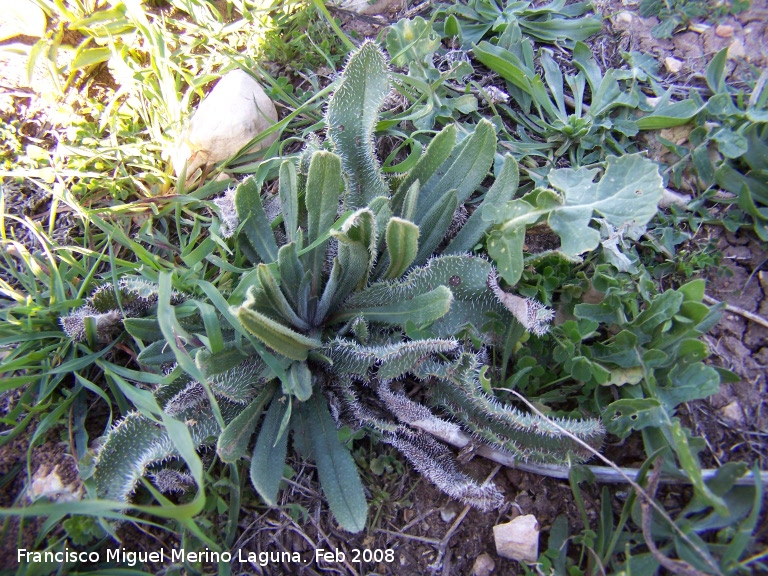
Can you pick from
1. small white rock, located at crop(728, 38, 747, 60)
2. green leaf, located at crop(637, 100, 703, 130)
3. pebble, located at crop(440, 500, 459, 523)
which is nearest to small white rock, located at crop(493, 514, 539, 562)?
pebble, located at crop(440, 500, 459, 523)

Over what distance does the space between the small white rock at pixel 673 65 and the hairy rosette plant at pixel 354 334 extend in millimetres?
1089

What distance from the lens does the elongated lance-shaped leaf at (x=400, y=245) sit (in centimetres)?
147

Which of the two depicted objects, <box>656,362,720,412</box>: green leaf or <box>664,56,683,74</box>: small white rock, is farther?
<box>664,56,683,74</box>: small white rock

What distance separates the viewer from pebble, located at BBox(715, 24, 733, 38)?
220cm

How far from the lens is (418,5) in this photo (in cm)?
247

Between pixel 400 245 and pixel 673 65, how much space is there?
1.65 m

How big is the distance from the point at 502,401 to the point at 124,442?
1.25 meters

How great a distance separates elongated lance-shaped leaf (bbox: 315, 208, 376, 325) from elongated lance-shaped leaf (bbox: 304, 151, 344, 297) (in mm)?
92

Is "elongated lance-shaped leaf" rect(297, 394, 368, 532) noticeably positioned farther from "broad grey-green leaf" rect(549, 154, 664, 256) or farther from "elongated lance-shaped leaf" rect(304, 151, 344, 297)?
"broad grey-green leaf" rect(549, 154, 664, 256)

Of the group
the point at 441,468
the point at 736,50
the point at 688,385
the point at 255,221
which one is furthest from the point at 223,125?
the point at 736,50

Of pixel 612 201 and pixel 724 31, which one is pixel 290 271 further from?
pixel 724 31

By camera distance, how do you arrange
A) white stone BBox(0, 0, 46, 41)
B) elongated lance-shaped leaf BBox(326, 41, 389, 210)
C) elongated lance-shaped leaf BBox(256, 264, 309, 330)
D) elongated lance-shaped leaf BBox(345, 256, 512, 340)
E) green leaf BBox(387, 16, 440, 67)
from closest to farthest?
elongated lance-shaped leaf BBox(256, 264, 309, 330) < elongated lance-shaped leaf BBox(345, 256, 512, 340) < elongated lance-shaped leaf BBox(326, 41, 389, 210) < green leaf BBox(387, 16, 440, 67) < white stone BBox(0, 0, 46, 41)

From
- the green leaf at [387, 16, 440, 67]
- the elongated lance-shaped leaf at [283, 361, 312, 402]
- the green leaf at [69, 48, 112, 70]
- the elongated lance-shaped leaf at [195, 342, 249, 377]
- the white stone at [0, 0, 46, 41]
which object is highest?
the white stone at [0, 0, 46, 41]

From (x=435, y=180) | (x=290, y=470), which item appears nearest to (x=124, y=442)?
(x=290, y=470)
